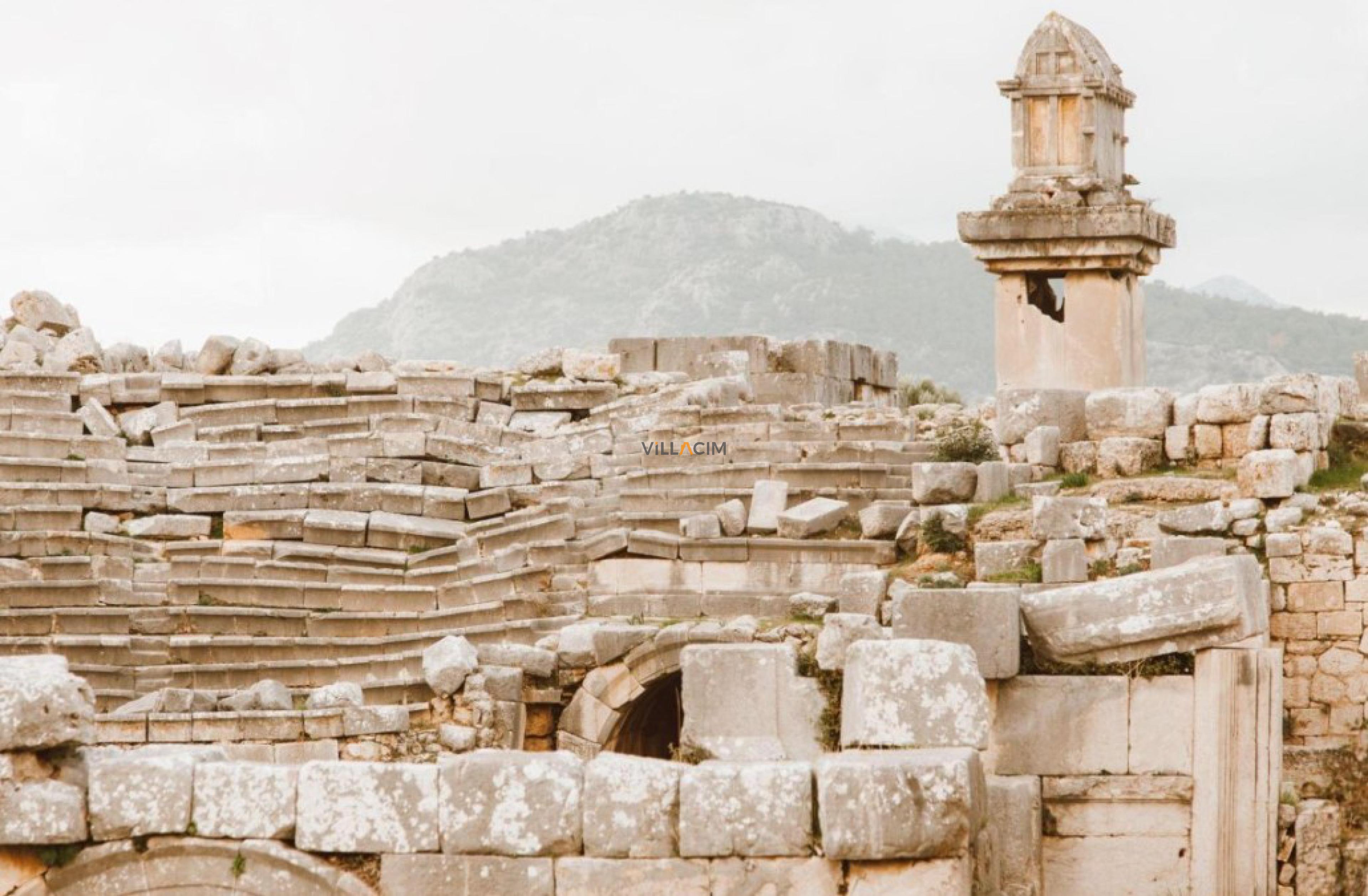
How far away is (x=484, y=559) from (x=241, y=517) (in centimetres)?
233

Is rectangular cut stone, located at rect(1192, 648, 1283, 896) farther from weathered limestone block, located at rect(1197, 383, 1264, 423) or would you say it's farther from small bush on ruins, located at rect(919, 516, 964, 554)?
weathered limestone block, located at rect(1197, 383, 1264, 423)

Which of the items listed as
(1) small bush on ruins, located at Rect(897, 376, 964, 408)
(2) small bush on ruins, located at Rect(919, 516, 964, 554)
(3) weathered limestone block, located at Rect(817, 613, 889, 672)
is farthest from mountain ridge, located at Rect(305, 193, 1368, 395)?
(3) weathered limestone block, located at Rect(817, 613, 889, 672)

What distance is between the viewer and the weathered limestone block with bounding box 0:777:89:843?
7828 millimetres

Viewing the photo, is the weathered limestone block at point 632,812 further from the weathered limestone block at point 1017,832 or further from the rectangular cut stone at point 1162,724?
the rectangular cut stone at point 1162,724

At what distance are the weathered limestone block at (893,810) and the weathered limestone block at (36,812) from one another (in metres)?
2.19

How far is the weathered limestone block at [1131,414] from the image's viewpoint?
18109 mm

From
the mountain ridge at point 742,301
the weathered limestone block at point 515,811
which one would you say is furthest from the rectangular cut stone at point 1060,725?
the mountain ridge at point 742,301

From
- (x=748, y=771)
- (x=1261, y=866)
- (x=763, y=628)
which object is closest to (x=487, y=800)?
(x=748, y=771)

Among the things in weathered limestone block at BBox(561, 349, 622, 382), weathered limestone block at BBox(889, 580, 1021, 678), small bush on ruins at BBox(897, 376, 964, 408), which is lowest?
weathered limestone block at BBox(889, 580, 1021, 678)

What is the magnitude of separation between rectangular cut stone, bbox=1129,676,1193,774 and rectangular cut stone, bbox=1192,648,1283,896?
34 mm

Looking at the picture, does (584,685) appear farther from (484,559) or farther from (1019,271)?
(1019,271)

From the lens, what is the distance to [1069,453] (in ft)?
60.3

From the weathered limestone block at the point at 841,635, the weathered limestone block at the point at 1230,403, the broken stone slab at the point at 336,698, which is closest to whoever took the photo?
the weathered limestone block at the point at 841,635

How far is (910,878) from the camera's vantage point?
7613 mm
